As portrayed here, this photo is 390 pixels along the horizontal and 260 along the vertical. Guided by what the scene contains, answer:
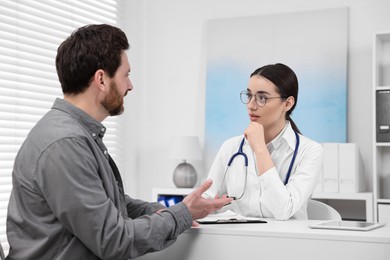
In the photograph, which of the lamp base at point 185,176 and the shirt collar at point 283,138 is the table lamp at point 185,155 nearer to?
the lamp base at point 185,176

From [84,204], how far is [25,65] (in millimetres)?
2469

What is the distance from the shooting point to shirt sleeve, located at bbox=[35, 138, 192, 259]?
149cm

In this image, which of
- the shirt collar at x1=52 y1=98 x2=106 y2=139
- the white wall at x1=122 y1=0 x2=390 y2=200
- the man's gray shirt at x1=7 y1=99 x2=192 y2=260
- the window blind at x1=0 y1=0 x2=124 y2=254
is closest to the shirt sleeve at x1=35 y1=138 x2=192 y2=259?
the man's gray shirt at x1=7 y1=99 x2=192 y2=260

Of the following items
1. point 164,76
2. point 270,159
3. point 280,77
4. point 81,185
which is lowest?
point 81,185

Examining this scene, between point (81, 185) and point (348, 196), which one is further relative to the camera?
point (348, 196)

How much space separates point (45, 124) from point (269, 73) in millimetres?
1199

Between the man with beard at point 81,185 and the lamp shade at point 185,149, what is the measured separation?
8.39 feet

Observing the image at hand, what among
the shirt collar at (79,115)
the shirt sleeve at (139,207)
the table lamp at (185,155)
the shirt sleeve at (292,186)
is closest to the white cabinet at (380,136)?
the table lamp at (185,155)

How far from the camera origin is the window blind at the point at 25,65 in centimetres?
356

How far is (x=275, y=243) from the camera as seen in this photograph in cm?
164

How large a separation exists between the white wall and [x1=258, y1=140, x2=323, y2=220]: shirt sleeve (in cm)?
235

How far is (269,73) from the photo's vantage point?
99.3 inches

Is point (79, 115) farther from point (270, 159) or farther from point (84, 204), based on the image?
point (270, 159)

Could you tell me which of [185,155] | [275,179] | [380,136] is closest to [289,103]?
[275,179]
